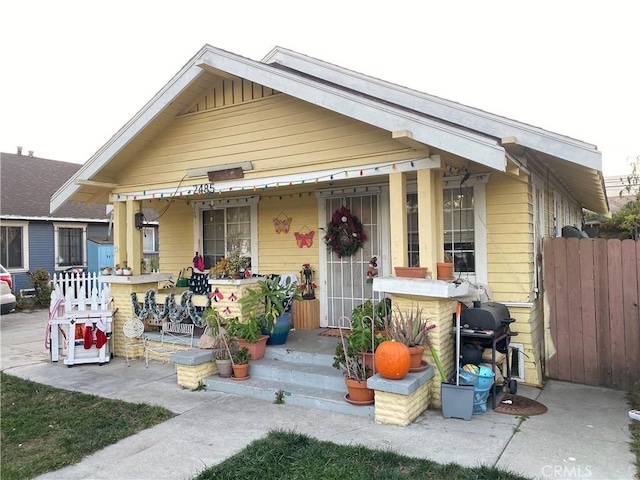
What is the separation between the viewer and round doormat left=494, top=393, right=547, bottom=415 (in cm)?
465

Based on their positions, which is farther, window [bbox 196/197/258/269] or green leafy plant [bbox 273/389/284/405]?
window [bbox 196/197/258/269]

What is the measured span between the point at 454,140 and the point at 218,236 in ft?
18.1

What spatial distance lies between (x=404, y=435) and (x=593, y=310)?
3.30 meters

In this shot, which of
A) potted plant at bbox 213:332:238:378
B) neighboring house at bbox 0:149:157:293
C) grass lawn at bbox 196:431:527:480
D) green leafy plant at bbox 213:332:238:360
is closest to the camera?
grass lawn at bbox 196:431:527:480

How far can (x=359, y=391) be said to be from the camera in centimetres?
472

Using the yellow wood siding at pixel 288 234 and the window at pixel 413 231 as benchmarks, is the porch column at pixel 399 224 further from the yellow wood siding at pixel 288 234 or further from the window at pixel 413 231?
the yellow wood siding at pixel 288 234

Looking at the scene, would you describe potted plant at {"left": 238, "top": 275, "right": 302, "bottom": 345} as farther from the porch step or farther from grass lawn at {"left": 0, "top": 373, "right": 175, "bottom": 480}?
grass lawn at {"left": 0, "top": 373, "right": 175, "bottom": 480}

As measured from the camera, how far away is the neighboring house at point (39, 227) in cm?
1541

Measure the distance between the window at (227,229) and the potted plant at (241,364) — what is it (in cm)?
268

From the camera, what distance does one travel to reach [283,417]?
15.3ft

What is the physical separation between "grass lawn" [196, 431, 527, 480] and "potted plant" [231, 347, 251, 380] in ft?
5.98

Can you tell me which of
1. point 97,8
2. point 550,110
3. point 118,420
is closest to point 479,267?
point 118,420

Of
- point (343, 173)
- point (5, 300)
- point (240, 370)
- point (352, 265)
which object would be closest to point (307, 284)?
point (352, 265)

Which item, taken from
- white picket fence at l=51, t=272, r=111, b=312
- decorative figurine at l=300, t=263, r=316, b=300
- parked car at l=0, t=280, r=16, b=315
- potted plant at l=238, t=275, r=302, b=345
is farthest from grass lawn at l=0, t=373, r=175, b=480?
parked car at l=0, t=280, r=16, b=315
